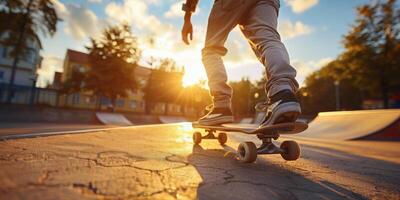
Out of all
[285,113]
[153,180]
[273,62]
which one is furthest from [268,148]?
[153,180]

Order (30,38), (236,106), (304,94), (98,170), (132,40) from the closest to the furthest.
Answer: (98,170) < (30,38) < (132,40) < (304,94) < (236,106)

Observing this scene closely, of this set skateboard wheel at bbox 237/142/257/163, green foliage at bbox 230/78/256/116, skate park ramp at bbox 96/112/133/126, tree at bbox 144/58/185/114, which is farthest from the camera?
green foliage at bbox 230/78/256/116

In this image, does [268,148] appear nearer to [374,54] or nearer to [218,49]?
[218,49]

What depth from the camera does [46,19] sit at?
1502cm

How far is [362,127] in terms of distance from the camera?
27.7 ft

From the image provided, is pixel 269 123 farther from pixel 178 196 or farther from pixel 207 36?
pixel 207 36

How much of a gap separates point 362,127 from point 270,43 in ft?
28.1

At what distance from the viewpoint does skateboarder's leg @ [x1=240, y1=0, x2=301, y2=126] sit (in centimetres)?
154

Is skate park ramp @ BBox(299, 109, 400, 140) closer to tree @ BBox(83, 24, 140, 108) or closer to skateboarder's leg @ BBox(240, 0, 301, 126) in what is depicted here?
skateboarder's leg @ BBox(240, 0, 301, 126)

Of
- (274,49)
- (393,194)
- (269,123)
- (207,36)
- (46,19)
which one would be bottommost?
(393,194)

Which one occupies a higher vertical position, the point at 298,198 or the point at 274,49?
the point at 274,49

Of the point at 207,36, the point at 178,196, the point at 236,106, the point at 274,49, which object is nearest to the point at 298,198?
the point at 178,196

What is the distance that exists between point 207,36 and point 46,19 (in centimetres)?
1673

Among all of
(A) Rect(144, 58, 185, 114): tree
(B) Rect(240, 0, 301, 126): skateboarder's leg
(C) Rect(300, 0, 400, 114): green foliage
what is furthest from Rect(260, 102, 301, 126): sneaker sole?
(A) Rect(144, 58, 185, 114): tree
